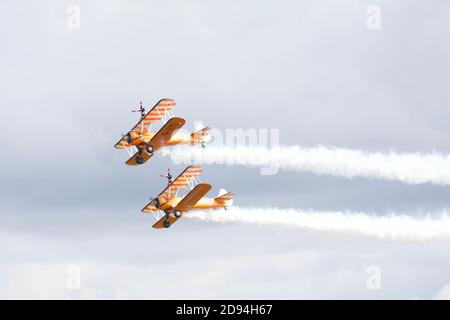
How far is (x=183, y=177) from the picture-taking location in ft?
428

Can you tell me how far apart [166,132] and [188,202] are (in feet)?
23.9

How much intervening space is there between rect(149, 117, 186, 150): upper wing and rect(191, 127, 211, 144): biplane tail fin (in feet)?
11.4

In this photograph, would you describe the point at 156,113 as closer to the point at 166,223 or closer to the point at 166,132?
the point at 166,132

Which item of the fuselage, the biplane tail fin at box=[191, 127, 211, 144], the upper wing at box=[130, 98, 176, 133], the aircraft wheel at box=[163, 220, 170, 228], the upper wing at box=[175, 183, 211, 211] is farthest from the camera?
the aircraft wheel at box=[163, 220, 170, 228]

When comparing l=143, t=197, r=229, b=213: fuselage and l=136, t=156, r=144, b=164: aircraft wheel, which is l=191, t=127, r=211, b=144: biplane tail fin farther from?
l=143, t=197, r=229, b=213: fuselage

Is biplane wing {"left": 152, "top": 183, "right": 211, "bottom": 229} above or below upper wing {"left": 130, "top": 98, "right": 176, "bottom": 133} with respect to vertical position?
below

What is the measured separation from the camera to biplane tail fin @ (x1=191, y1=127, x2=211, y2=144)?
422 ft

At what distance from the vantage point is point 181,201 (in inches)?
5044

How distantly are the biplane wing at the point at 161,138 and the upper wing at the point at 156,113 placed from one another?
237 centimetres

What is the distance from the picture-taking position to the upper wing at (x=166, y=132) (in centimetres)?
12331

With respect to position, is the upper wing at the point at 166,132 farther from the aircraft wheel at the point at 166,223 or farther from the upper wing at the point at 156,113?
the aircraft wheel at the point at 166,223

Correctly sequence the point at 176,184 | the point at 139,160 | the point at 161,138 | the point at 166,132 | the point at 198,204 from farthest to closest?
1. the point at 176,184
2. the point at 198,204
3. the point at 139,160
4. the point at 161,138
5. the point at 166,132

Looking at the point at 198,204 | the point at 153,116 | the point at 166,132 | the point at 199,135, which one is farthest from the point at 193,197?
the point at 153,116
